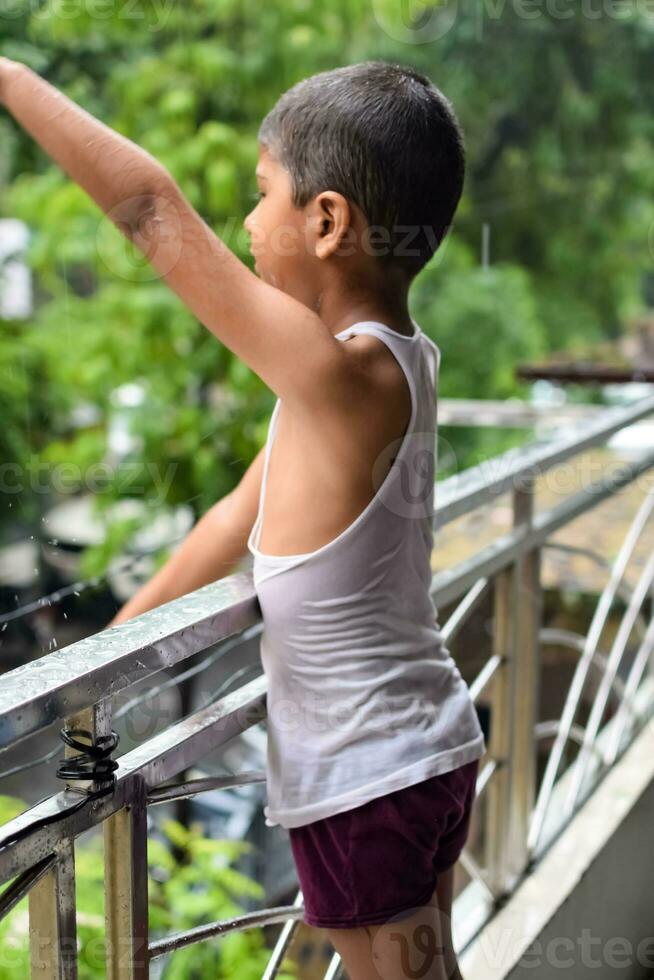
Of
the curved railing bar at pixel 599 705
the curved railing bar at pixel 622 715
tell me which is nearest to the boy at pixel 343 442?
the curved railing bar at pixel 599 705

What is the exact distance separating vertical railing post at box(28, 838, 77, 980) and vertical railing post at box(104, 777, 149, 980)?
6 centimetres

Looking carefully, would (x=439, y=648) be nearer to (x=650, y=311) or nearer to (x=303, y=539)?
(x=303, y=539)

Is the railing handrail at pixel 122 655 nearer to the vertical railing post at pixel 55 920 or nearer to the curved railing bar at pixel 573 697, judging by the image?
the vertical railing post at pixel 55 920

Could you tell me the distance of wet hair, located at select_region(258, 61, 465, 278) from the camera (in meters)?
0.72

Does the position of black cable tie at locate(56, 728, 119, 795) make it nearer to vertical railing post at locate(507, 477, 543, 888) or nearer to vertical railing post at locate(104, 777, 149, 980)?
vertical railing post at locate(104, 777, 149, 980)

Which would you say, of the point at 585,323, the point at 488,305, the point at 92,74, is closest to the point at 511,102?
the point at 488,305

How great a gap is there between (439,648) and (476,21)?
5762 mm

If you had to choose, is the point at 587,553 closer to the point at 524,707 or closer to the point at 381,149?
the point at 524,707

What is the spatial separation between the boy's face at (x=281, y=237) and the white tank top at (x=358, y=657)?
0.06 metres

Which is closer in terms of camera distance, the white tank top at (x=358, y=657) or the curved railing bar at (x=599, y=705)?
the white tank top at (x=358, y=657)

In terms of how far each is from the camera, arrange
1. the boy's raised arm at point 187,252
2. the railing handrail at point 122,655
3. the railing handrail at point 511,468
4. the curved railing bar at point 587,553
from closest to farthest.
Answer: the railing handrail at point 122,655 < the boy's raised arm at point 187,252 < the railing handrail at point 511,468 < the curved railing bar at point 587,553

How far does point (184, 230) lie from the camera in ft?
2.25

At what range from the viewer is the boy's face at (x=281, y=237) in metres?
0.75

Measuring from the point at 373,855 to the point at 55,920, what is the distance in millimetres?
225
